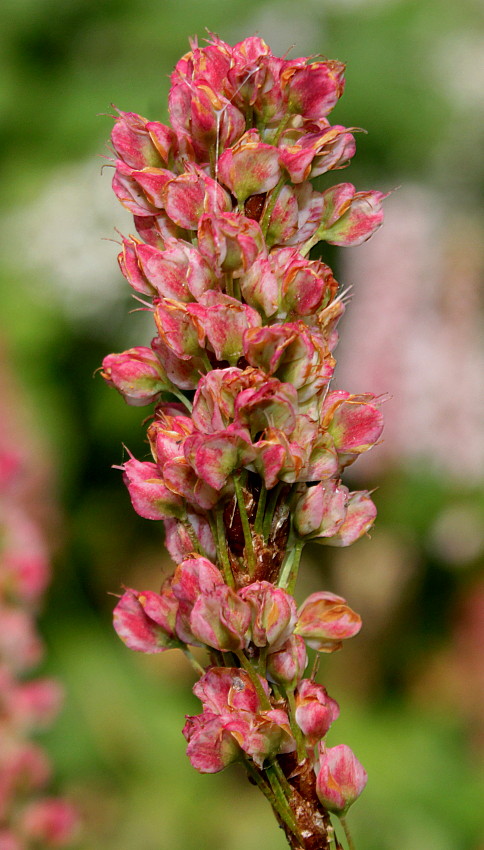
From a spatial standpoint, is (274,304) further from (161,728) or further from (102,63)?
(102,63)

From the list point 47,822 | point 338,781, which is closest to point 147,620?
point 338,781

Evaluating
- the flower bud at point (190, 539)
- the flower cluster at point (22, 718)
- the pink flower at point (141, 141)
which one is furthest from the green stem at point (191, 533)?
the flower cluster at point (22, 718)

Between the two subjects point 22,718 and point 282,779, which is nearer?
point 282,779

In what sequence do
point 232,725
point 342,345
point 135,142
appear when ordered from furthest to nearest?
1. point 342,345
2. point 135,142
3. point 232,725

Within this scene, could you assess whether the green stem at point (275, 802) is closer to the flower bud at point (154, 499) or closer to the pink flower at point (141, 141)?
the flower bud at point (154, 499)

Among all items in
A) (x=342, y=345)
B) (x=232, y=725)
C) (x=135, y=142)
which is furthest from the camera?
(x=342, y=345)

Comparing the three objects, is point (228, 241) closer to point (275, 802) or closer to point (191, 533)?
point (191, 533)
